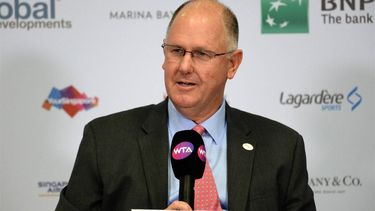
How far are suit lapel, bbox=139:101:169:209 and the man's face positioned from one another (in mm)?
144

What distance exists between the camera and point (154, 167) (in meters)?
2.27

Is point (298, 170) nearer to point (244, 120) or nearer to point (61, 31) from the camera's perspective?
point (244, 120)

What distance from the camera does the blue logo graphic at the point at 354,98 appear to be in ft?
11.3

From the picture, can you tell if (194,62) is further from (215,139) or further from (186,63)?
(215,139)

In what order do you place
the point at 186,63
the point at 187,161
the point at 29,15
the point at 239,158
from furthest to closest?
the point at 29,15
the point at 239,158
the point at 186,63
the point at 187,161

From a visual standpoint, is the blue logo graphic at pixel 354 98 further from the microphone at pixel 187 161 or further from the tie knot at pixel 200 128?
the microphone at pixel 187 161

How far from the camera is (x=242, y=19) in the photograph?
134 inches

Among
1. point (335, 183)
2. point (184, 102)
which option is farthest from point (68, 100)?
point (335, 183)

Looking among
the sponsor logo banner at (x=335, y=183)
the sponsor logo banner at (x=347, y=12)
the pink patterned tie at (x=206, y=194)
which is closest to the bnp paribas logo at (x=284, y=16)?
the sponsor logo banner at (x=347, y=12)

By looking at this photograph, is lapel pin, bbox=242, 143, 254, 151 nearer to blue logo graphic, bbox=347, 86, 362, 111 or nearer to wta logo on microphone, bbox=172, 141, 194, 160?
wta logo on microphone, bbox=172, 141, 194, 160

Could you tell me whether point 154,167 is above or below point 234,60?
below

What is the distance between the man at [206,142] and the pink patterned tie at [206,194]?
4 centimetres

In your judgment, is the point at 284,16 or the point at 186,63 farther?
the point at 284,16

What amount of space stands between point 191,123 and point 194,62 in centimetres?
29
